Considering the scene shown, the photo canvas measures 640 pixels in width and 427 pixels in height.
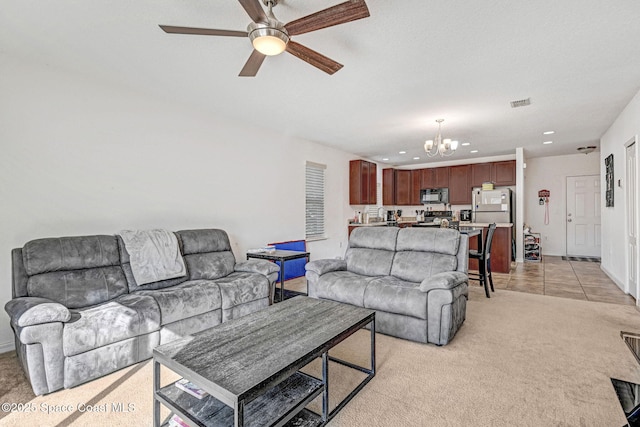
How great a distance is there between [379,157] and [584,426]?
21.8 ft

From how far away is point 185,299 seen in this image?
272cm

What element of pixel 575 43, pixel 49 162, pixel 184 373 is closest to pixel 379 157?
pixel 575 43

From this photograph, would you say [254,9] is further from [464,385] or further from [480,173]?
[480,173]

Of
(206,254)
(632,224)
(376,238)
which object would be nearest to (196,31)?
(206,254)

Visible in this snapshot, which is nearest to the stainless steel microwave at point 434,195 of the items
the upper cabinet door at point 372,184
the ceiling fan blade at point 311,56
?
the upper cabinet door at point 372,184

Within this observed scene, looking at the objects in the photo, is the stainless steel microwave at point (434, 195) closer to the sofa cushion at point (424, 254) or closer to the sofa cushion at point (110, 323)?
the sofa cushion at point (424, 254)

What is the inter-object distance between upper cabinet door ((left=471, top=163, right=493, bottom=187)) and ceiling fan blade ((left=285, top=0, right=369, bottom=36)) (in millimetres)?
6798

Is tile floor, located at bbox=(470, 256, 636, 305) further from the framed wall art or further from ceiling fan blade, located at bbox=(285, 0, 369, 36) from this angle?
ceiling fan blade, located at bbox=(285, 0, 369, 36)

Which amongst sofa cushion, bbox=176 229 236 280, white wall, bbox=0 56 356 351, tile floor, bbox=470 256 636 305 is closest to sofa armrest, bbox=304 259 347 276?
sofa cushion, bbox=176 229 236 280

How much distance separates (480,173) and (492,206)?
981 mm

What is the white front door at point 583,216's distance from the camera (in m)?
7.42

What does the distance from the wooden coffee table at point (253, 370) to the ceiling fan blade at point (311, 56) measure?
1864mm

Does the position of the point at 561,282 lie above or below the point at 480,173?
below

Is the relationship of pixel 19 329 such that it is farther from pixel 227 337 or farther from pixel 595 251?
pixel 595 251
